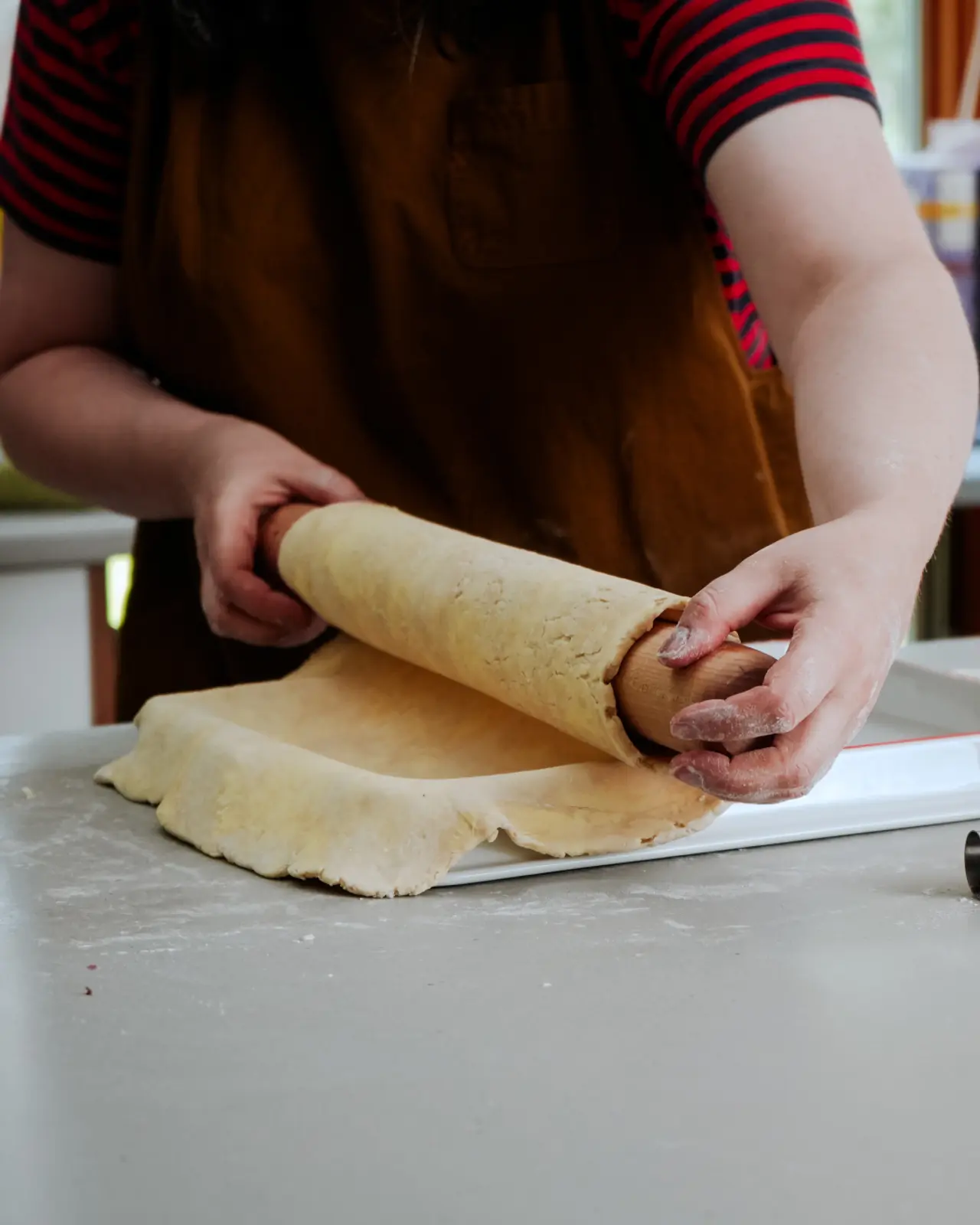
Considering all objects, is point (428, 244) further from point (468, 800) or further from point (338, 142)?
point (468, 800)

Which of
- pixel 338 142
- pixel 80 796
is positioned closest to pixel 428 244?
pixel 338 142

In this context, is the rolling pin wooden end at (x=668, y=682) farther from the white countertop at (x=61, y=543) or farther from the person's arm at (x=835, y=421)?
the white countertop at (x=61, y=543)

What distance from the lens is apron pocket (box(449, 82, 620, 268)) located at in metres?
0.98

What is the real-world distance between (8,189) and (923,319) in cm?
72

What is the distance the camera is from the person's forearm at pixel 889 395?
663mm

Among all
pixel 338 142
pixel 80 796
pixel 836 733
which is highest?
pixel 338 142

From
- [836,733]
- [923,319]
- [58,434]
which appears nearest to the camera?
[836,733]

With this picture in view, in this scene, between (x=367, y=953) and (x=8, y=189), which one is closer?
(x=367, y=953)

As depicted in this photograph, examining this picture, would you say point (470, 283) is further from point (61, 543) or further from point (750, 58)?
point (61, 543)

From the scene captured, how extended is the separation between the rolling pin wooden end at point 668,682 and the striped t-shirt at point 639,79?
0.36 metres

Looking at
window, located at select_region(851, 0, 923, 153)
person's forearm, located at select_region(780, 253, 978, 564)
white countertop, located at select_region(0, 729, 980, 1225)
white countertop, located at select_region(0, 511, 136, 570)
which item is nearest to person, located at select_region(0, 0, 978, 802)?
person's forearm, located at select_region(780, 253, 978, 564)

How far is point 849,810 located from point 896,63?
4.21 m

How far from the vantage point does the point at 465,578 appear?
0.77 meters

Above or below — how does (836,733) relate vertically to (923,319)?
below
